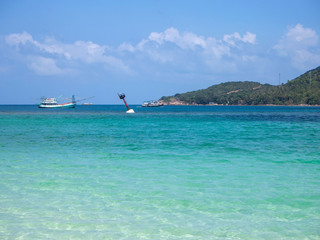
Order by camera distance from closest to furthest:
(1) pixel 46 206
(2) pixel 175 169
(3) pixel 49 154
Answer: (1) pixel 46 206
(2) pixel 175 169
(3) pixel 49 154

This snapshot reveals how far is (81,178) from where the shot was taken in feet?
45.5

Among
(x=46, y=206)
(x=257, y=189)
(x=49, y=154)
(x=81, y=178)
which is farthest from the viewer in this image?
(x=49, y=154)

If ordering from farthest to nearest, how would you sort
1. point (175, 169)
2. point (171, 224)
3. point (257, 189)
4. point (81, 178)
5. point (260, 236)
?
point (175, 169) → point (81, 178) → point (257, 189) → point (171, 224) → point (260, 236)

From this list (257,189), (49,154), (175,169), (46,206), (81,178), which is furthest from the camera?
(49,154)

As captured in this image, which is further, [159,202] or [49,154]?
[49,154]

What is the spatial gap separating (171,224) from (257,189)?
460 centimetres

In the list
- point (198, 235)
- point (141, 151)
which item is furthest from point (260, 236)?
point (141, 151)

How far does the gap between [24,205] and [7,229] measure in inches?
74.7

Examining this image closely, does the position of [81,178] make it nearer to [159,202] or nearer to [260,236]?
[159,202]

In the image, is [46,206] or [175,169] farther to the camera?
[175,169]

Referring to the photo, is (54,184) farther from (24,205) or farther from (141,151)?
(141,151)

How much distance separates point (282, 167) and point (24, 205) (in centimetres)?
1148

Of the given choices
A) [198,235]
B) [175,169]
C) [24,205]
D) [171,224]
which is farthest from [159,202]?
[175,169]

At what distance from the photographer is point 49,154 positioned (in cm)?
2052
